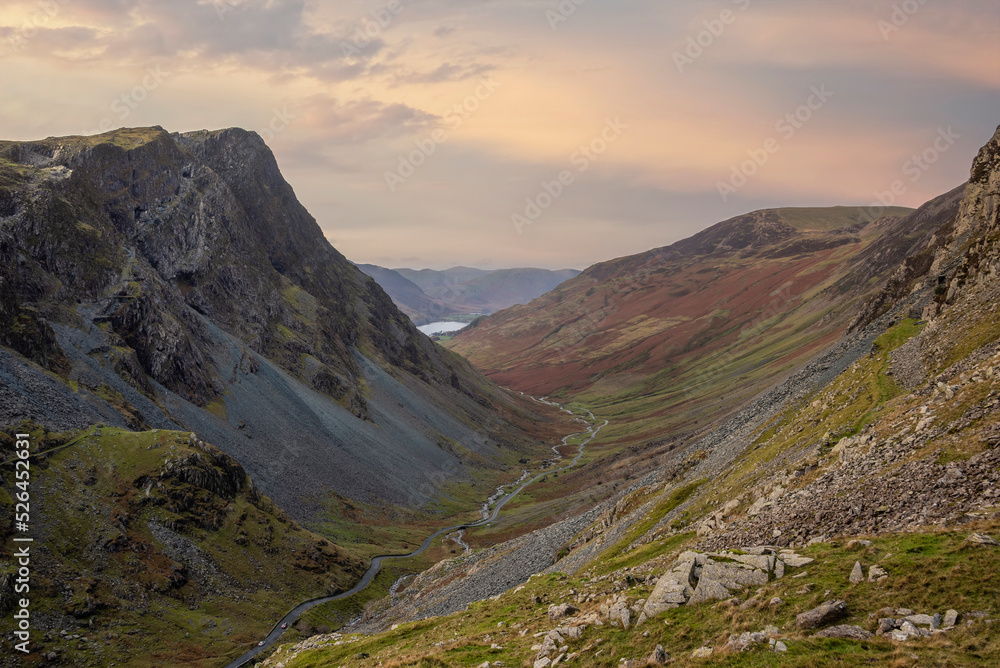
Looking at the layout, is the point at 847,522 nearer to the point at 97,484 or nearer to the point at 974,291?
the point at 974,291

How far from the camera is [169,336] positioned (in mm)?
139500

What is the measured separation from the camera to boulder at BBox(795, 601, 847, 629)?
2086cm

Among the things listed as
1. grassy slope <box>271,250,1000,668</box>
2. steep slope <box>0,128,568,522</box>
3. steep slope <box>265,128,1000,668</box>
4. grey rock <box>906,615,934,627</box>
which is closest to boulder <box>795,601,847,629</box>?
steep slope <box>265,128,1000,668</box>

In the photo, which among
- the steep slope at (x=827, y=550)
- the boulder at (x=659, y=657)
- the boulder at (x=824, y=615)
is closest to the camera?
the steep slope at (x=827, y=550)

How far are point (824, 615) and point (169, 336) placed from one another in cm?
15023

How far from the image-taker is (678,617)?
25359 millimetres

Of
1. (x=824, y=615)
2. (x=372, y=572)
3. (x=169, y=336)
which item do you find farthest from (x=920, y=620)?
(x=169, y=336)

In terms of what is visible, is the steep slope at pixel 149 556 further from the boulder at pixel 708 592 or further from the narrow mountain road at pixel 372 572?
the boulder at pixel 708 592

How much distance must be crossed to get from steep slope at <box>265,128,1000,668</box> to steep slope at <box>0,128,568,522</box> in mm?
80397

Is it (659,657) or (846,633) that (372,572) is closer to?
(659,657)

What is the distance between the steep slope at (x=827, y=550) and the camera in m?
20.2

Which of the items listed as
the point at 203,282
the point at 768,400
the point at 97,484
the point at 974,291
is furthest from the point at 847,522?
the point at 203,282

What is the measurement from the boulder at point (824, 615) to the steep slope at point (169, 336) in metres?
106

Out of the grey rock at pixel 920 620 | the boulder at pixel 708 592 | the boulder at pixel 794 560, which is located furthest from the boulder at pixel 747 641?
the boulder at pixel 794 560
